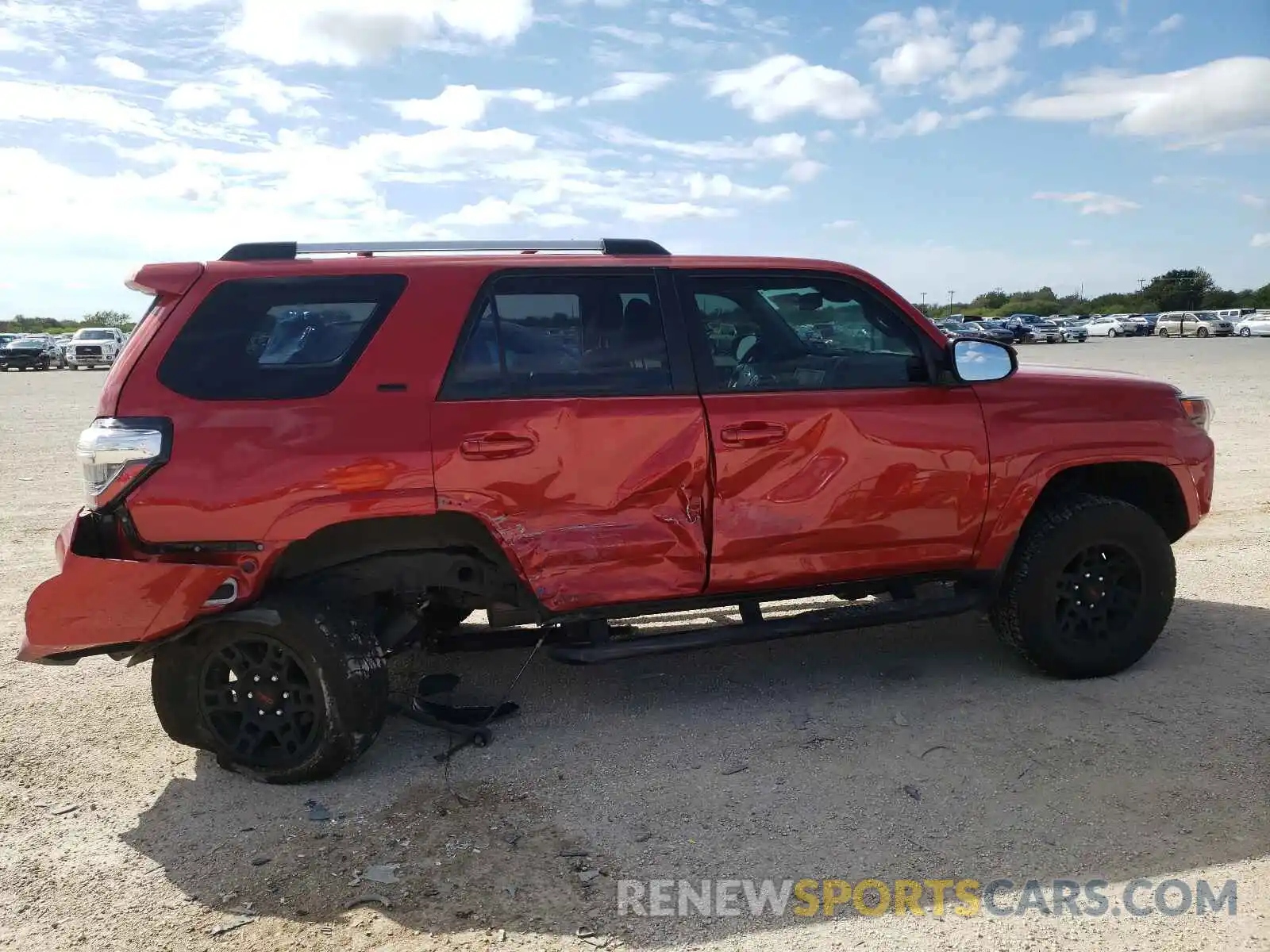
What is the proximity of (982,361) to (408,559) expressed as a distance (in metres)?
2.59

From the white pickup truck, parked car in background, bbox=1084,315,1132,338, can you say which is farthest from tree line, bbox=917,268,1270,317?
the white pickup truck

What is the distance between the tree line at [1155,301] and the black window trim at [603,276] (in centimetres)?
8577

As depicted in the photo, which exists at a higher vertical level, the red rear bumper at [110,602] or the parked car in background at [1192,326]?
the parked car in background at [1192,326]

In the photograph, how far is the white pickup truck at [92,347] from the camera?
Answer: 36.4m

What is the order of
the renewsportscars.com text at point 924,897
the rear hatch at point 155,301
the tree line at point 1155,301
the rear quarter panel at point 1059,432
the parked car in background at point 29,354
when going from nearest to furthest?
1. the renewsportscars.com text at point 924,897
2. the rear hatch at point 155,301
3. the rear quarter panel at point 1059,432
4. the parked car in background at point 29,354
5. the tree line at point 1155,301

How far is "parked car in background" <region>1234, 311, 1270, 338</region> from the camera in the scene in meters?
49.7

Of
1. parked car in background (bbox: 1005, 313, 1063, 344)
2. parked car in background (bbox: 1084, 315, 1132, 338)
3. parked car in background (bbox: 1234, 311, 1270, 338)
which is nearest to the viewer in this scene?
parked car in background (bbox: 1234, 311, 1270, 338)

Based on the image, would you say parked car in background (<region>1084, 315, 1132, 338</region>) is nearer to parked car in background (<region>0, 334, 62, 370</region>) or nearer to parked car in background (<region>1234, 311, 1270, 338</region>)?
parked car in background (<region>1234, 311, 1270, 338</region>)

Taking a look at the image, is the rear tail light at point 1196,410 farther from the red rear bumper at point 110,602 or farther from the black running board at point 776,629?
the red rear bumper at point 110,602

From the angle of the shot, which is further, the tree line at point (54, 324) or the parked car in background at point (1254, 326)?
the tree line at point (54, 324)

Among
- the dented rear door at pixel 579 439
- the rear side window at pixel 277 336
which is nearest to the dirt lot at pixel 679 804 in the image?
the dented rear door at pixel 579 439

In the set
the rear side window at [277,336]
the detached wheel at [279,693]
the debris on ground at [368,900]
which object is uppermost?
the rear side window at [277,336]

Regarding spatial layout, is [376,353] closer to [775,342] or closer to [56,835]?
[775,342]

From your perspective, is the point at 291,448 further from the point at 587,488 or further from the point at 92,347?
the point at 92,347
